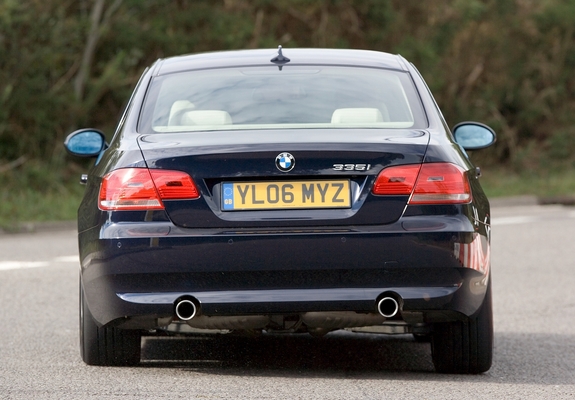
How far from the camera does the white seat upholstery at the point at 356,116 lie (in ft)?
18.8

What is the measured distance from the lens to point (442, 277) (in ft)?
17.4

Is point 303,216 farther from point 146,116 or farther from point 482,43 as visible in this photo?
point 482,43

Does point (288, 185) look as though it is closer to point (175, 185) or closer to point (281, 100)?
point (175, 185)

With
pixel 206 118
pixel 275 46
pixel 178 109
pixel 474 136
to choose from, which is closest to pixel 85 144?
pixel 178 109

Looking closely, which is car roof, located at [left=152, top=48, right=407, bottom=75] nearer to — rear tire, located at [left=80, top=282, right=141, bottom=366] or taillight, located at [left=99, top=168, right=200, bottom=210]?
taillight, located at [left=99, top=168, right=200, bottom=210]

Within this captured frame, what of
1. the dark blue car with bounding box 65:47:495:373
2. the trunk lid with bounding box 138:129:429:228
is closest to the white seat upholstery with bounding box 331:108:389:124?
the dark blue car with bounding box 65:47:495:373

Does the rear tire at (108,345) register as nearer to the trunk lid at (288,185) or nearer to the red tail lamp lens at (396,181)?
the trunk lid at (288,185)

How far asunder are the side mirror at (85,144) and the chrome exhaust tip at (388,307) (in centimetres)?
205

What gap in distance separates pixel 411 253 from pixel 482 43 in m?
23.3

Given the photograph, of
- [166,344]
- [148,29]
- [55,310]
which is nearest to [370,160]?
[166,344]

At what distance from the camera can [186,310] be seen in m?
5.30

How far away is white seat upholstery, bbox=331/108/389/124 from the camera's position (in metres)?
5.74

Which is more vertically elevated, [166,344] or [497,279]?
[166,344]

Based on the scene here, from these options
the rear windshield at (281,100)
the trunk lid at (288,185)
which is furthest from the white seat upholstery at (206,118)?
the trunk lid at (288,185)
